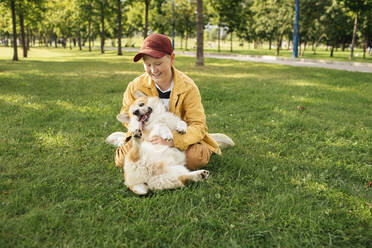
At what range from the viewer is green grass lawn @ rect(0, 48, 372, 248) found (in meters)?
2.80

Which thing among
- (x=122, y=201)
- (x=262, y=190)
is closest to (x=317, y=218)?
(x=262, y=190)

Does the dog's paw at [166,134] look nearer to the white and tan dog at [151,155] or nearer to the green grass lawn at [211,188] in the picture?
the white and tan dog at [151,155]

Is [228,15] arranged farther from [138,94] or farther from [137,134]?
[137,134]

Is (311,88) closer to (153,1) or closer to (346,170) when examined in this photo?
(346,170)

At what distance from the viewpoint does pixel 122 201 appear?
3.37 meters

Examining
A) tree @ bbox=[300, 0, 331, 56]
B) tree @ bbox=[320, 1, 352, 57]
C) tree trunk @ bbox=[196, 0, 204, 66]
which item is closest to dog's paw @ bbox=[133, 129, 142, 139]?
tree trunk @ bbox=[196, 0, 204, 66]

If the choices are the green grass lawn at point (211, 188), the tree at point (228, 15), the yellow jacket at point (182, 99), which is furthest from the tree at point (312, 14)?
the yellow jacket at point (182, 99)

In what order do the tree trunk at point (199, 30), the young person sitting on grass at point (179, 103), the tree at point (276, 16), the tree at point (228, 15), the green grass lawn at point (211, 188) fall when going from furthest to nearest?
the tree at point (228, 15)
the tree at point (276, 16)
the tree trunk at point (199, 30)
the young person sitting on grass at point (179, 103)
the green grass lawn at point (211, 188)

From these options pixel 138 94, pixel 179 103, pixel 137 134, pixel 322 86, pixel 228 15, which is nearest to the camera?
pixel 137 134

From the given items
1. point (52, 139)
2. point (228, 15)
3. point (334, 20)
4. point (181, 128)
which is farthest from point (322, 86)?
point (228, 15)

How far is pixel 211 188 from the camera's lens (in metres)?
3.63

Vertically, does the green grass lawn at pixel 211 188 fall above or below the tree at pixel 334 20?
below

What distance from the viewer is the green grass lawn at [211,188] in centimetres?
280

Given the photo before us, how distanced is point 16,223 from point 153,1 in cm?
4598
